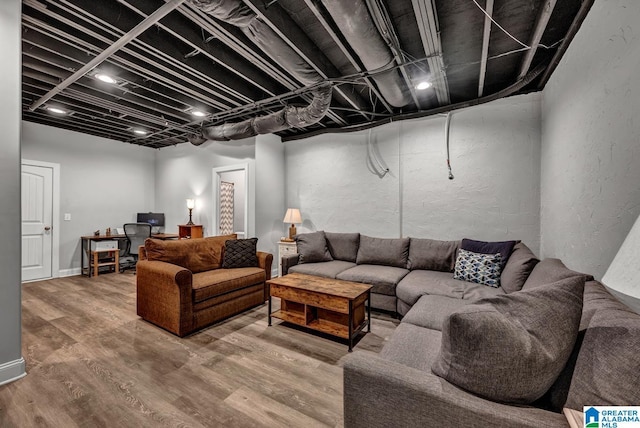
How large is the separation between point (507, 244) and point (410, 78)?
215cm

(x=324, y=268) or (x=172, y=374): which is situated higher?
(x=324, y=268)

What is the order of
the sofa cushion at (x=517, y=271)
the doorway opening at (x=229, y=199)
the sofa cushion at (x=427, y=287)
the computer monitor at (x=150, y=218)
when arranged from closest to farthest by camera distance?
the sofa cushion at (x=517, y=271) → the sofa cushion at (x=427, y=287) → the doorway opening at (x=229, y=199) → the computer monitor at (x=150, y=218)

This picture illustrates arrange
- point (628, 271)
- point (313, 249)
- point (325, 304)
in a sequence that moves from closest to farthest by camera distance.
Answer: point (628, 271) < point (325, 304) < point (313, 249)

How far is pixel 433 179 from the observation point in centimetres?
376

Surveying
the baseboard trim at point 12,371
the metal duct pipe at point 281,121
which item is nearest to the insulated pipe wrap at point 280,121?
the metal duct pipe at point 281,121

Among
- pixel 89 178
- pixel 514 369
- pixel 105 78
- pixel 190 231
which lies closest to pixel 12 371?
pixel 105 78

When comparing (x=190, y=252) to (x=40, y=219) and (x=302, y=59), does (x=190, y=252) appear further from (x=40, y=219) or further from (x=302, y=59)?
(x=40, y=219)

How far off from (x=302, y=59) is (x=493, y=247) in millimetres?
2865

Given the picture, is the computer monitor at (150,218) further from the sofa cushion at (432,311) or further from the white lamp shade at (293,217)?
the sofa cushion at (432,311)

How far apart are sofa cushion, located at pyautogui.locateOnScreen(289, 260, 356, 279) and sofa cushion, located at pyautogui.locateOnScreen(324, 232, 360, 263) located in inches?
6.0

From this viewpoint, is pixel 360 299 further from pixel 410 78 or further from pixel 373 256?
pixel 410 78

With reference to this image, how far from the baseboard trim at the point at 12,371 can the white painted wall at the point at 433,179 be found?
3636mm

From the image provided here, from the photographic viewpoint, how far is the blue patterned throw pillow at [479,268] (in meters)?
2.73

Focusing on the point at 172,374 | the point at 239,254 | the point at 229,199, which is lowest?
the point at 172,374
